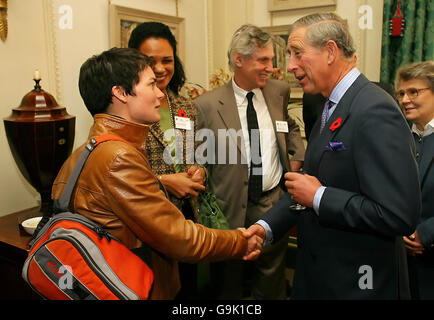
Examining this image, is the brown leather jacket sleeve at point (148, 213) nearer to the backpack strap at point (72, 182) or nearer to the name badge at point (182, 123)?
the backpack strap at point (72, 182)

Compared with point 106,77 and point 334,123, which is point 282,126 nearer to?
point 334,123

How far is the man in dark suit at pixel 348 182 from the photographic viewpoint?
1.37 metres

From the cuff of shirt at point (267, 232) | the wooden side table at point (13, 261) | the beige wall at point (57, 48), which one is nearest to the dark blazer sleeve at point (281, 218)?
the cuff of shirt at point (267, 232)

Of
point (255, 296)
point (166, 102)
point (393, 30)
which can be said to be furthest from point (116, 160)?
point (393, 30)

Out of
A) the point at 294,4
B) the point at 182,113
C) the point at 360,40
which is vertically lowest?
the point at 182,113

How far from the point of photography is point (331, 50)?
165cm

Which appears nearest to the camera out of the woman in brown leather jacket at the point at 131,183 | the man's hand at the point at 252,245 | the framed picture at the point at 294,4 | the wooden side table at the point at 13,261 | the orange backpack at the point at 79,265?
the orange backpack at the point at 79,265

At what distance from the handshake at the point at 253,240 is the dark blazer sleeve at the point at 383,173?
0.65 meters

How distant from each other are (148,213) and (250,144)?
4.76 ft

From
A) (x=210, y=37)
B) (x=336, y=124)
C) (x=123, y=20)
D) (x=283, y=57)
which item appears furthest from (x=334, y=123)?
(x=210, y=37)

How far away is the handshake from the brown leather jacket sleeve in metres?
0.31

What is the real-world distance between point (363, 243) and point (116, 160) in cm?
100

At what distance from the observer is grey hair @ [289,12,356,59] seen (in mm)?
1636

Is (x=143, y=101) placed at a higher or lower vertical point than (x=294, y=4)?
→ lower
